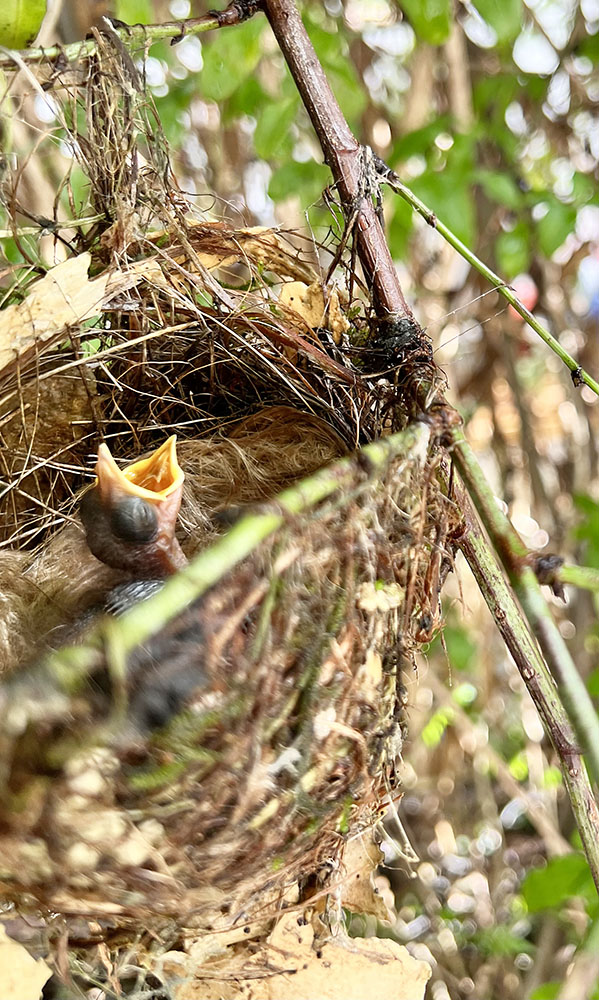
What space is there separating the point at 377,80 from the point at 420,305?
0.38 m

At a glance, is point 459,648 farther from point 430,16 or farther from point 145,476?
point 430,16

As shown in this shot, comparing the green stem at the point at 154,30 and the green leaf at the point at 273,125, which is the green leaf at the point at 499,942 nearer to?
the green leaf at the point at 273,125

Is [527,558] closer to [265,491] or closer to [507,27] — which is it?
[265,491]

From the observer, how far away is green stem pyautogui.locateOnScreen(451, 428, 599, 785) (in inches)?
15.7

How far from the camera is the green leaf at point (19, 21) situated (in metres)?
0.57

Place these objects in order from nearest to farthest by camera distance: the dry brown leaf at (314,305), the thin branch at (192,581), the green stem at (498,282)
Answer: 1. the thin branch at (192,581)
2. the green stem at (498,282)
3. the dry brown leaf at (314,305)

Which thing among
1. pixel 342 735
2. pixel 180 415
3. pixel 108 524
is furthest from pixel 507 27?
pixel 342 735

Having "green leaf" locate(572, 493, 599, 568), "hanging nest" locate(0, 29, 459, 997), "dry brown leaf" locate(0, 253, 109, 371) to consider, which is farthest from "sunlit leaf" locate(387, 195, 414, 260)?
"dry brown leaf" locate(0, 253, 109, 371)

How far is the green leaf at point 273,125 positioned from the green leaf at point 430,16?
17cm

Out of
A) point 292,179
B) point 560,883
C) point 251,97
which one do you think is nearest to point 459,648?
point 560,883

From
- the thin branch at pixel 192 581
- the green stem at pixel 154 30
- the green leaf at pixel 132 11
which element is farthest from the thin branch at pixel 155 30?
the thin branch at pixel 192 581

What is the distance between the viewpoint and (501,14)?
2.74 ft

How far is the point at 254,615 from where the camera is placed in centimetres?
47

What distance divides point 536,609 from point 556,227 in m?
0.72
